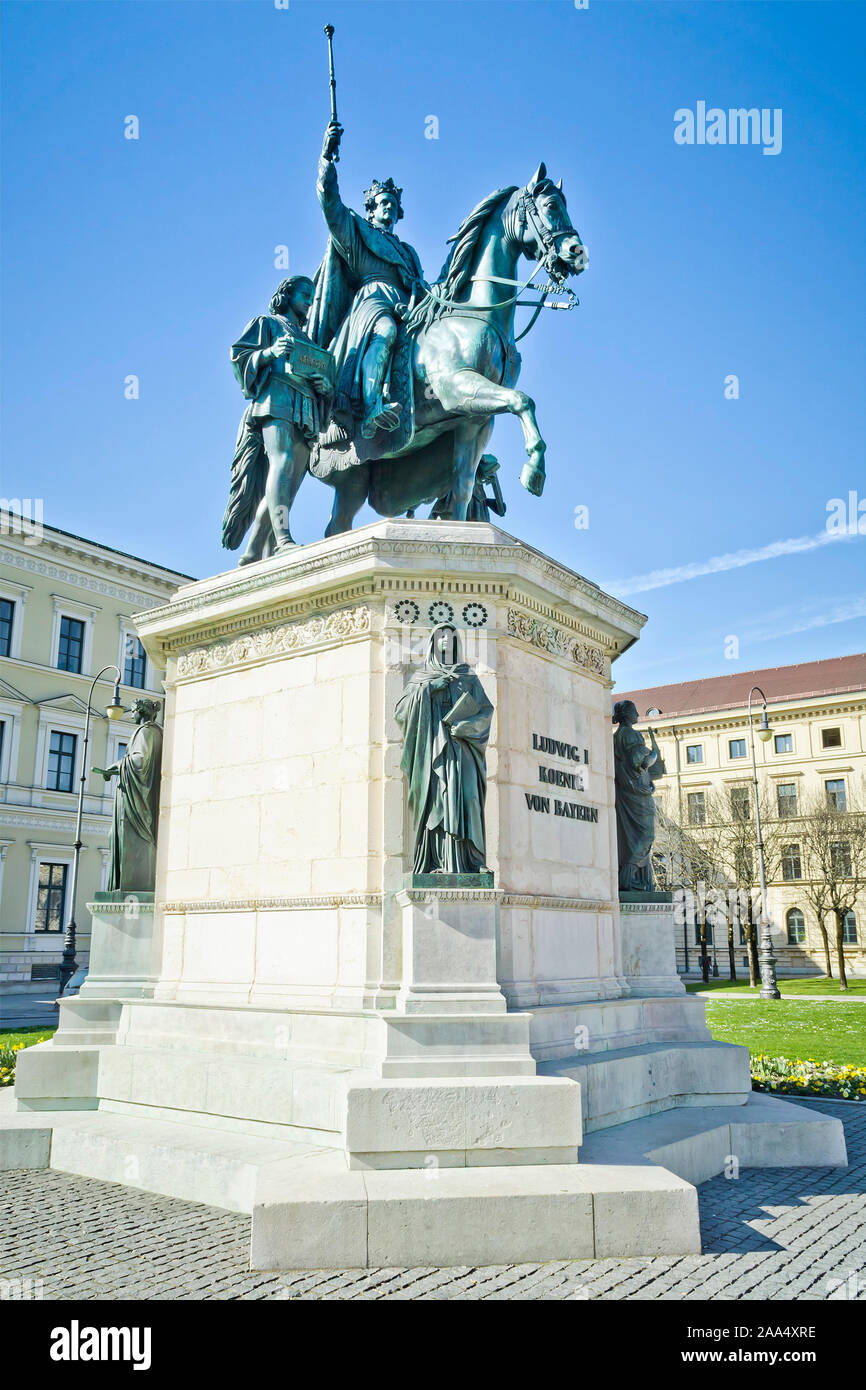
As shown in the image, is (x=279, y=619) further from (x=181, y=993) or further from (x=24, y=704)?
(x=24, y=704)

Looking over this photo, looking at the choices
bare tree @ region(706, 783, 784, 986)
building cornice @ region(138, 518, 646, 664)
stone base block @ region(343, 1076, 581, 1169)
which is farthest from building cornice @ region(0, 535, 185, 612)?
stone base block @ region(343, 1076, 581, 1169)

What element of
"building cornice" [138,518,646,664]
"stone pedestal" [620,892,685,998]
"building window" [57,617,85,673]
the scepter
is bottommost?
"stone pedestal" [620,892,685,998]

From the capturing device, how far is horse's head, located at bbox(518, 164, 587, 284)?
1094 centimetres

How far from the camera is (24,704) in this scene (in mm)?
46250

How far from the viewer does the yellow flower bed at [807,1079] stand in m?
13.3

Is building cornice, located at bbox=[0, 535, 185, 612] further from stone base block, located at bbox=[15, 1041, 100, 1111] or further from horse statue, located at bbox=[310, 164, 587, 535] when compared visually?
stone base block, located at bbox=[15, 1041, 100, 1111]

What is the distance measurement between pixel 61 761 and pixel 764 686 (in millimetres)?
51343

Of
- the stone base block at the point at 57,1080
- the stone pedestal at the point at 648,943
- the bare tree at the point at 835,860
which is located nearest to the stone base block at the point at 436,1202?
the stone base block at the point at 57,1080

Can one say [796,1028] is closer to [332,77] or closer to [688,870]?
[332,77]

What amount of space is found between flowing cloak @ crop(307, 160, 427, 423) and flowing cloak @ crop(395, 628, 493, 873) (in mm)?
4657

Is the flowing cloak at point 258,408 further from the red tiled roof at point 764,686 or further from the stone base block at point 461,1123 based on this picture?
the red tiled roof at point 764,686

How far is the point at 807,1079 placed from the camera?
1371cm

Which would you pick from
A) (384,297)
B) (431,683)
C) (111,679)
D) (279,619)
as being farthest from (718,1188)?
(111,679)

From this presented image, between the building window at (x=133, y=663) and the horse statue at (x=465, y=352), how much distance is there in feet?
135
